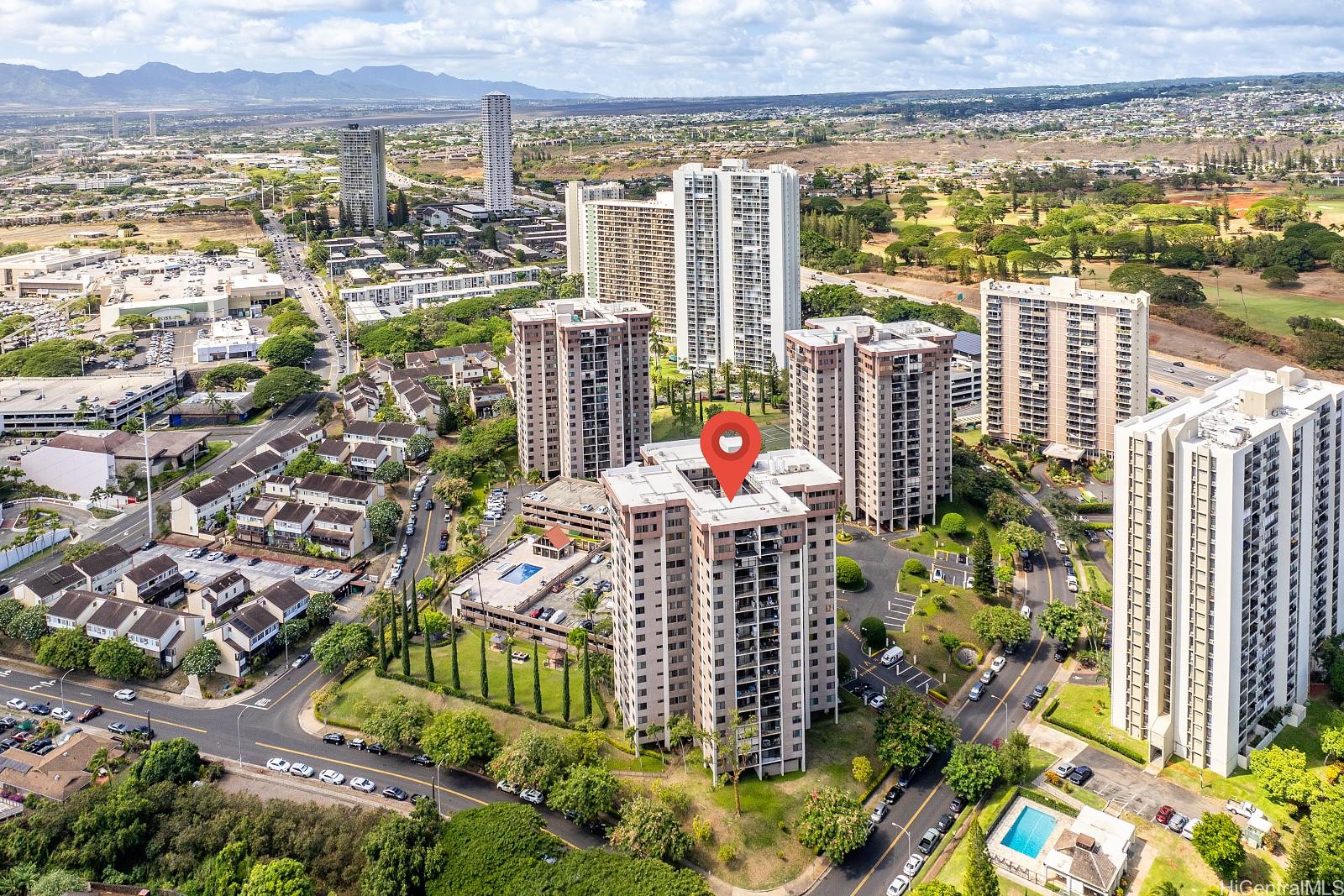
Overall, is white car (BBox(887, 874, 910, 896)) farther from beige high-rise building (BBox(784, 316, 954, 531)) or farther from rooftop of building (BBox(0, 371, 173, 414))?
rooftop of building (BBox(0, 371, 173, 414))

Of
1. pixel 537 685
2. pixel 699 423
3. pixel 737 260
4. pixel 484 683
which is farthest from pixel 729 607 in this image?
pixel 737 260

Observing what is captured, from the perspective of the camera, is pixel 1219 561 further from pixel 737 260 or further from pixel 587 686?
pixel 737 260

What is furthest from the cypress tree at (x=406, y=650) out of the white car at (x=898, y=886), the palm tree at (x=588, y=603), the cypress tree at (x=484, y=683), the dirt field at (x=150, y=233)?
the dirt field at (x=150, y=233)

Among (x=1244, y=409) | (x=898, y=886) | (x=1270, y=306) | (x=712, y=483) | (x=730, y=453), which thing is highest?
(x=1270, y=306)

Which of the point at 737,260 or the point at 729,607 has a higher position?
the point at 737,260

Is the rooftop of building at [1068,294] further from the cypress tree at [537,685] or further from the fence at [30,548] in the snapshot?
the fence at [30,548]

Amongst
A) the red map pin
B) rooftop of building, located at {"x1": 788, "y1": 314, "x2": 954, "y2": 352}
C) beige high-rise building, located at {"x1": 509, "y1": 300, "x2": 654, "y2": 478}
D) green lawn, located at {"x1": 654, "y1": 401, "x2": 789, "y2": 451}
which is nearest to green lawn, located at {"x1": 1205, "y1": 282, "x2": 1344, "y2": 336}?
green lawn, located at {"x1": 654, "y1": 401, "x2": 789, "y2": 451}

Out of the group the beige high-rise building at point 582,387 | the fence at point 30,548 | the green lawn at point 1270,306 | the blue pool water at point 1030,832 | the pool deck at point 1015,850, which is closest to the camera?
the pool deck at point 1015,850
